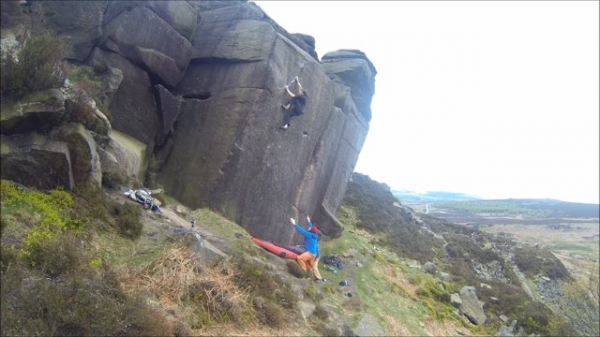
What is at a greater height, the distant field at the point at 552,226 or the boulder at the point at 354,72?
the boulder at the point at 354,72

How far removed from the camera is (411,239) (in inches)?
1325

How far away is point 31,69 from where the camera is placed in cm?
855

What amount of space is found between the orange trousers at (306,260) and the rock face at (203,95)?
1.86 metres

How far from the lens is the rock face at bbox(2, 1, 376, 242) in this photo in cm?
1484

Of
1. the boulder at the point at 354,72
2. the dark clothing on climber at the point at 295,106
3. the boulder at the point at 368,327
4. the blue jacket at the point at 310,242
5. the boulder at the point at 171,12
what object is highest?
the boulder at the point at 354,72

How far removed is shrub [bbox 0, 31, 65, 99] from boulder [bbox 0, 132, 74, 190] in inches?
37.7

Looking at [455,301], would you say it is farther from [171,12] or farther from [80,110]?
[80,110]

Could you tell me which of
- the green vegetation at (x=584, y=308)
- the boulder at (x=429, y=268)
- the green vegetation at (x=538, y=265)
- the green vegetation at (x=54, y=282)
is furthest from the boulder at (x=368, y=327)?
the green vegetation at (x=538, y=265)

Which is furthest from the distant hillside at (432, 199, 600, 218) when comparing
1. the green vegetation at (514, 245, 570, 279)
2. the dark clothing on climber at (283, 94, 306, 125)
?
the dark clothing on climber at (283, 94, 306, 125)

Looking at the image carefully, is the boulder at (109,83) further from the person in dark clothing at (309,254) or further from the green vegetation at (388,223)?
the green vegetation at (388,223)

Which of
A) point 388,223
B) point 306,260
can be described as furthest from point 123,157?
point 388,223

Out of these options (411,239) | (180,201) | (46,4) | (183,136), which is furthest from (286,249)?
(411,239)

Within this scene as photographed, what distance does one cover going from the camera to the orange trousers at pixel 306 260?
1602 centimetres

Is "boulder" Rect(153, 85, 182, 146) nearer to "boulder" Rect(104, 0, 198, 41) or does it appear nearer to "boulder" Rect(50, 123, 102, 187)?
"boulder" Rect(104, 0, 198, 41)
